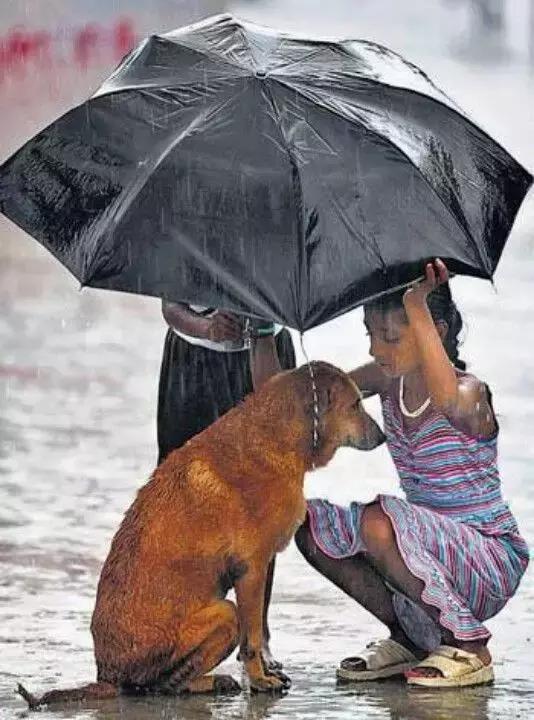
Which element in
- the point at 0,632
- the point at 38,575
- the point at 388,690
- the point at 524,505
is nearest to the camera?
the point at 388,690

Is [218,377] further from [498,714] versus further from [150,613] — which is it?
[498,714]

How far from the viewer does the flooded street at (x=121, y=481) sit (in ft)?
18.0

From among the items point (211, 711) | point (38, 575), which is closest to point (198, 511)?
point (211, 711)

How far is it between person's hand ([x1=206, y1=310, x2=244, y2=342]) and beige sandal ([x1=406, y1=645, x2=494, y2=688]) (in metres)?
1.05

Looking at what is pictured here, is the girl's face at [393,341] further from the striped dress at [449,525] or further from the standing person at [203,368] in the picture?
the standing person at [203,368]

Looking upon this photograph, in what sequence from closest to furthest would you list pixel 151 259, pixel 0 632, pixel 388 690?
1. pixel 151 259
2. pixel 388 690
3. pixel 0 632

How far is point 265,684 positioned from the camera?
5484 millimetres

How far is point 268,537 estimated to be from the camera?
532 centimetres

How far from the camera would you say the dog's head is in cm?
543

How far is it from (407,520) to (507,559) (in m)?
0.32

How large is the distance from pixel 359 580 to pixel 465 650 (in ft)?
1.17

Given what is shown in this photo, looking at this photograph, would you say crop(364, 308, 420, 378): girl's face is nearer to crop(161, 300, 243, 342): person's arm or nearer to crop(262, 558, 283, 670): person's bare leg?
crop(161, 300, 243, 342): person's arm

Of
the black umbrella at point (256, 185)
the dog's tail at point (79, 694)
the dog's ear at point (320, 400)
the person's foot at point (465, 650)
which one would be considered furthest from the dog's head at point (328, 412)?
the dog's tail at point (79, 694)

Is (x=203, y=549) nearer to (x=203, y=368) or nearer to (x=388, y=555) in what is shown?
(x=388, y=555)
